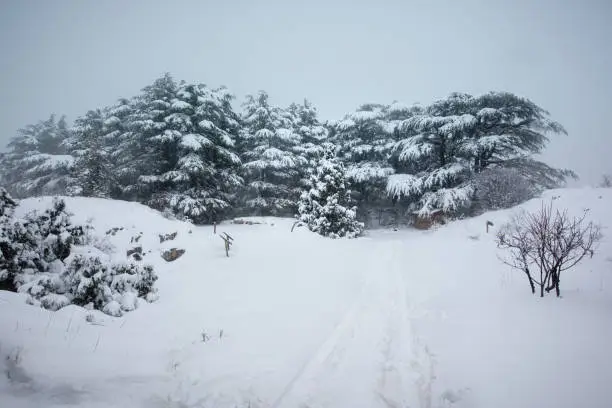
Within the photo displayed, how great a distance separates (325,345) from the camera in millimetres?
4684

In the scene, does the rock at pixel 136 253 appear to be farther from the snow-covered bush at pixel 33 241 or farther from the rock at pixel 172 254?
the snow-covered bush at pixel 33 241

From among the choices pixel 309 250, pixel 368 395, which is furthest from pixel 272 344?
pixel 309 250

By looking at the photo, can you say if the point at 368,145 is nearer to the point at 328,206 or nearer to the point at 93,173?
the point at 328,206

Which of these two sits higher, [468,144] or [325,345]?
[468,144]

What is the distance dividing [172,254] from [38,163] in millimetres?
21566

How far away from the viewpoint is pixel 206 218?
64.6 ft

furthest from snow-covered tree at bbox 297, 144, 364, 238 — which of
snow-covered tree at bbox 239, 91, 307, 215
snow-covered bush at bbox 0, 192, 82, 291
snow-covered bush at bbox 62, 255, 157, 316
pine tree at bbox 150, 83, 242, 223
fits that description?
snow-covered bush at bbox 0, 192, 82, 291

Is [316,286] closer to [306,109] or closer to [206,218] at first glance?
[206,218]

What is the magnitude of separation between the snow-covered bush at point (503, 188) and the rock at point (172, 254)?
60.2ft

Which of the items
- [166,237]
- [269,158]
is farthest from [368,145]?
[166,237]

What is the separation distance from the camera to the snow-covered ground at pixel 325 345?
3.23m

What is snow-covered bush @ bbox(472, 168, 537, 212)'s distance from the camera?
1764cm

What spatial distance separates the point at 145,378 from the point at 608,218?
674 inches

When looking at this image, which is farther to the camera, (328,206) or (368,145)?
(368,145)
